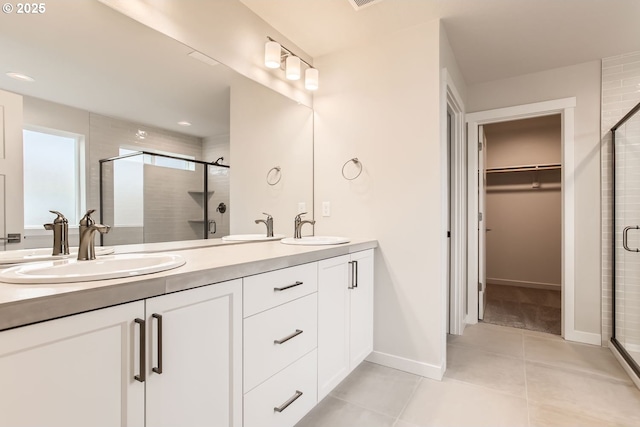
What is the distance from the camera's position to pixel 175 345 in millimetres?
957

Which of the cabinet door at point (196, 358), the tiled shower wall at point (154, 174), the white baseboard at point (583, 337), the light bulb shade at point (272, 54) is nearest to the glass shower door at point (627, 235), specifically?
the white baseboard at point (583, 337)

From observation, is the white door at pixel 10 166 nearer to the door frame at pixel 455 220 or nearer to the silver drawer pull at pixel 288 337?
the silver drawer pull at pixel 288 337

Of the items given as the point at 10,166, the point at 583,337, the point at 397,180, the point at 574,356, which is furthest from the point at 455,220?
the point at 10,166

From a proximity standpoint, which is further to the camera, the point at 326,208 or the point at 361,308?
the point at 326,208

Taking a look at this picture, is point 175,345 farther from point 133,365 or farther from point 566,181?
point 566,181

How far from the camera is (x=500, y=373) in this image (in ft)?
7.14

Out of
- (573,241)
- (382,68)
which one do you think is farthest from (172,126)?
(573,241)

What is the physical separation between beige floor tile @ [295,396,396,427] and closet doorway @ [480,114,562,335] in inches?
125

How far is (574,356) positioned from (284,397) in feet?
7.99

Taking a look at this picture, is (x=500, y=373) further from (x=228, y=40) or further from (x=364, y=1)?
(x=228, y=40)

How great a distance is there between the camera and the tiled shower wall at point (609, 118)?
8.58 ft

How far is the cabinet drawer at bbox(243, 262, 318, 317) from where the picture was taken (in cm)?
124

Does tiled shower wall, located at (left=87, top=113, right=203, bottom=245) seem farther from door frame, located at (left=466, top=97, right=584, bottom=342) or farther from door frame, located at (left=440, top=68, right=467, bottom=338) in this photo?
door frame, located at (left=466, top=97, right=584, bottom=342)

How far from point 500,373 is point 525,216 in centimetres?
341
